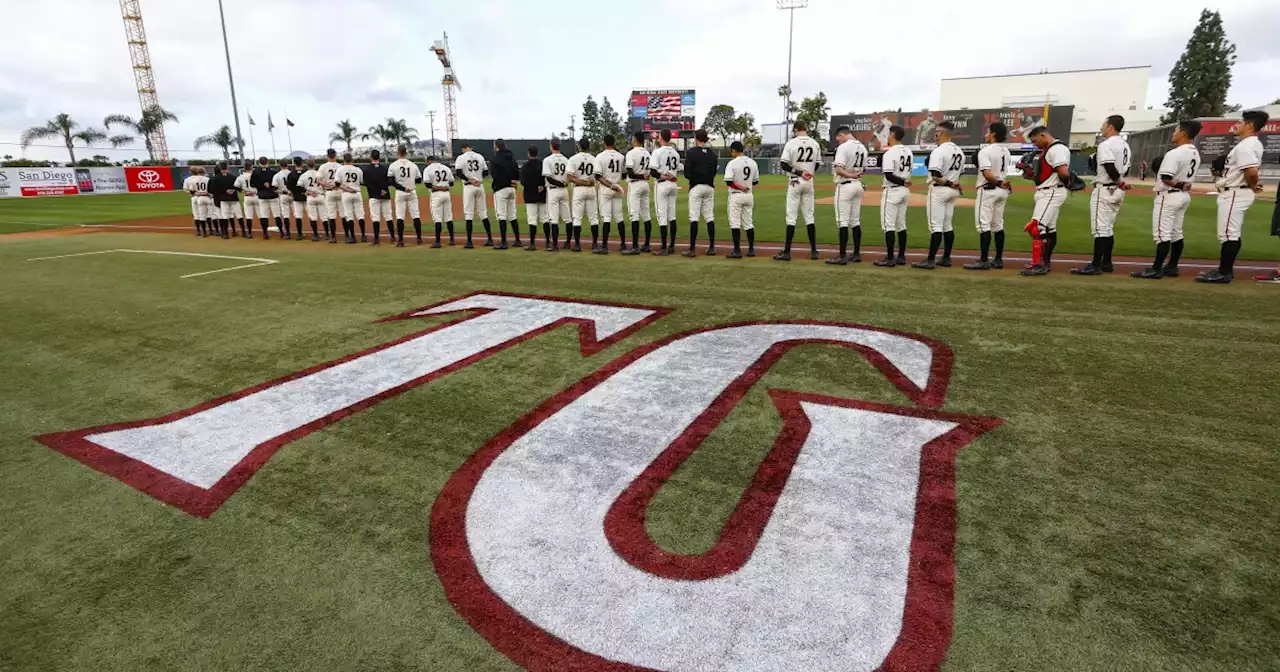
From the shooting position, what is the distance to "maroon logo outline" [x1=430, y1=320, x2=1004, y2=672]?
7.64 ft

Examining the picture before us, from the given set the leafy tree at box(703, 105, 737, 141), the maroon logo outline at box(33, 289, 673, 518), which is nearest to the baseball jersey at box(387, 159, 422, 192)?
the maroon logo outline at box(33, 289, 673, 518)

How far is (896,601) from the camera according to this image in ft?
8.28

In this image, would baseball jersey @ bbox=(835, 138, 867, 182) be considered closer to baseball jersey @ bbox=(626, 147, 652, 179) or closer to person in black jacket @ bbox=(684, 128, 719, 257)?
person in black jacket @ bbox=(684, 128, 719, 257)

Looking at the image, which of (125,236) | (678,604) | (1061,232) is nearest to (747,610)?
(678,604)

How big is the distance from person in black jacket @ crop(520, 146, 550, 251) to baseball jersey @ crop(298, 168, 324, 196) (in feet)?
19.9

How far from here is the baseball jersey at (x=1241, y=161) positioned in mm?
7809

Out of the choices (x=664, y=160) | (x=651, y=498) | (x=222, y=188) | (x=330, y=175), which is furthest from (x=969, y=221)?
(x=222, y=188)

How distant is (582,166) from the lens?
1223cm

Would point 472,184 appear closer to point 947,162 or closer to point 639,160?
point 639,160

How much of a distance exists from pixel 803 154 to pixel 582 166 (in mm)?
4217

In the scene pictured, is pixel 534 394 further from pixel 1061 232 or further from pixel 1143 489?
pixel 1061 232

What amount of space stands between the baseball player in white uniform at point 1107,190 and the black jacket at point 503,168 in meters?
9.72

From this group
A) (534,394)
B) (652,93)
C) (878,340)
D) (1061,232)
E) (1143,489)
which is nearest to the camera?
(1143,489)

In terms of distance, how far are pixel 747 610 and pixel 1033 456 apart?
2.21m
